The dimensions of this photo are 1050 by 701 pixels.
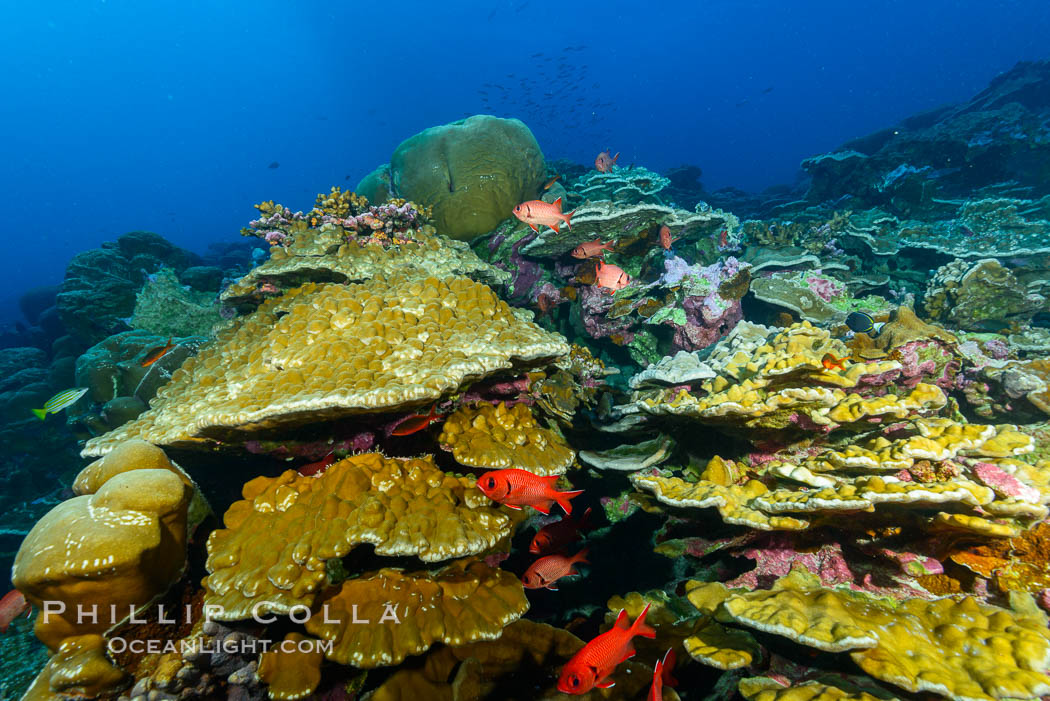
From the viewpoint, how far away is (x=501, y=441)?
2.95m

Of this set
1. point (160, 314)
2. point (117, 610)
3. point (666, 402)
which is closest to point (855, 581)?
point (666, 402)

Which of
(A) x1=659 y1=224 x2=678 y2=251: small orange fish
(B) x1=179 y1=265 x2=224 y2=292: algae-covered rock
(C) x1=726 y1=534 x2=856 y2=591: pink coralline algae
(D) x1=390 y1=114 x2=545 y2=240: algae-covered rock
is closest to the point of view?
(C) x1=726 y1=534 x2=856 y2=591: pink coralline algae

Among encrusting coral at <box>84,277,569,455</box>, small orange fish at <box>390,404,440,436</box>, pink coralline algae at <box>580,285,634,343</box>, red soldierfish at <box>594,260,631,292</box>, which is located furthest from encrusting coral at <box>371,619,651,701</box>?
pink coralline algae at <box>580,285,634,343</box>

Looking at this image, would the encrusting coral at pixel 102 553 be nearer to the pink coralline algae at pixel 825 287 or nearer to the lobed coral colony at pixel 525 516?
the lobed coral colony at pixel 525 516

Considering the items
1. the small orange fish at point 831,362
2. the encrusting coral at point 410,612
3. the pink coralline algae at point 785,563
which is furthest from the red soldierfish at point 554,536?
the small orange fish at point 831,362

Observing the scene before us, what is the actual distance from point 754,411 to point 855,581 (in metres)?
1.08

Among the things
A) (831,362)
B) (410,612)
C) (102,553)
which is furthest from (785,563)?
(102,553)

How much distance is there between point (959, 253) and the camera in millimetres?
6746

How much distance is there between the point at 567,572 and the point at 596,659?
3.13ft

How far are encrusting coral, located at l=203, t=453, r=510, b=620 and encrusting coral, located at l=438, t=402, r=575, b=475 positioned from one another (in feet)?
0.82

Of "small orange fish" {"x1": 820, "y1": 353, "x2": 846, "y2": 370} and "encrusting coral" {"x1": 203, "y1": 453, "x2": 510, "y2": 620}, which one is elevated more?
"small orange fish" {"x1": 820, "y1": 353, "x2": 846, "y2": 370}

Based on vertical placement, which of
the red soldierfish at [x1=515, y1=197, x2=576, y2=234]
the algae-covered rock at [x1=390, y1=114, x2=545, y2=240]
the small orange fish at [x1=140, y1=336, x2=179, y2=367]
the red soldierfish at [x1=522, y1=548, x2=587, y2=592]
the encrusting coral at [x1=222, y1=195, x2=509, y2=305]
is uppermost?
the algae-covered rock at [x1=390, y1=114, x2=545, y2=240]

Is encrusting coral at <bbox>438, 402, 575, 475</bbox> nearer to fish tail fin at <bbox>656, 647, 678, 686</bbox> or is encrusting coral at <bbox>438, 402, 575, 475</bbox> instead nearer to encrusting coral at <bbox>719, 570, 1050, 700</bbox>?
fish tail fin at <bbox>656, 647, 678, 686</bbox>

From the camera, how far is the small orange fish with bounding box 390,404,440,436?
9.11 feet
